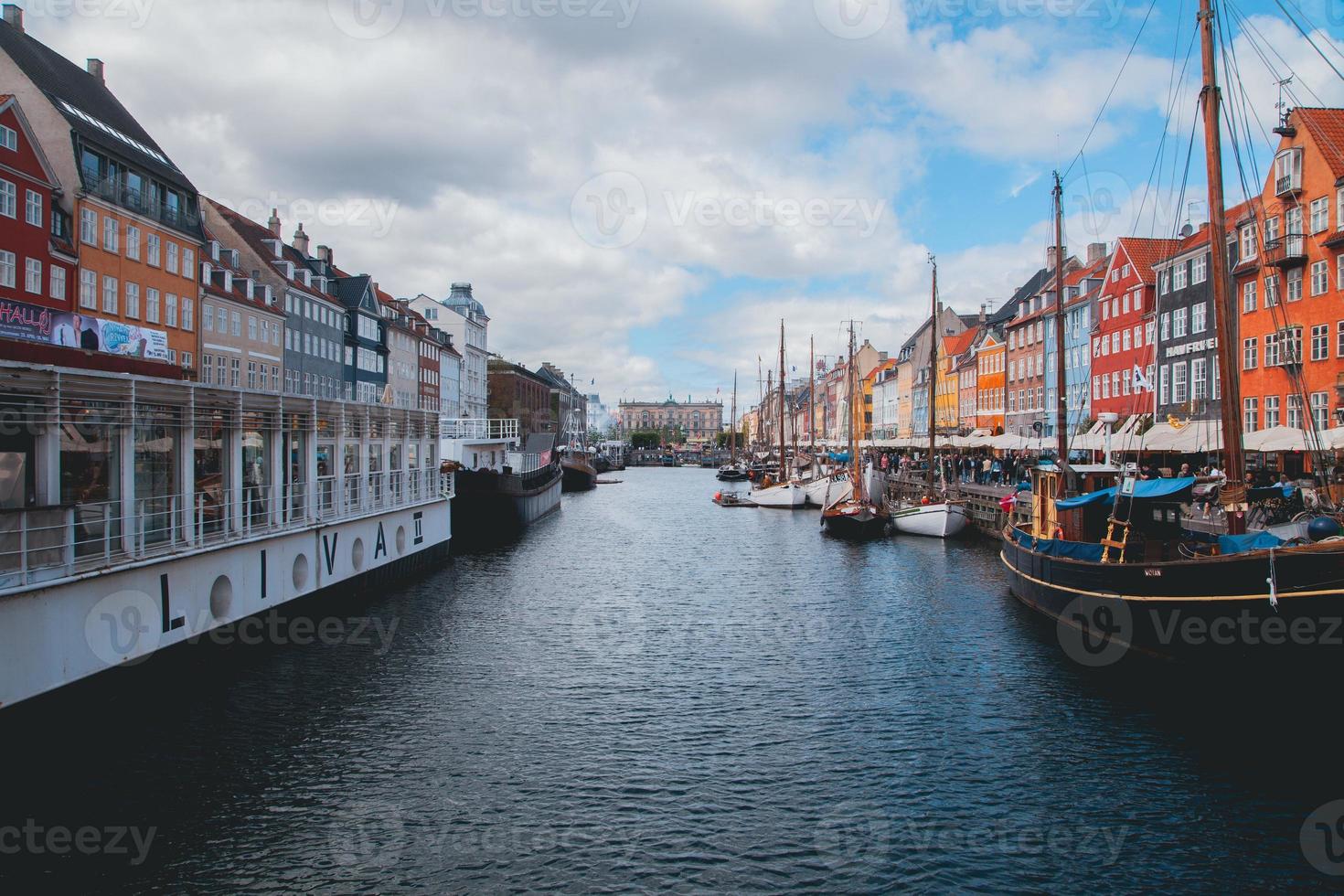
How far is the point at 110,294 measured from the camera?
42.2 m

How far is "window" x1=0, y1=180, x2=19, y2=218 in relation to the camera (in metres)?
34.3

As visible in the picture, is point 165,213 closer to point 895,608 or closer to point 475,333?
point 895,608

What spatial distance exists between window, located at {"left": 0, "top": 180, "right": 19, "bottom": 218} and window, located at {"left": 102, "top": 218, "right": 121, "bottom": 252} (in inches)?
263

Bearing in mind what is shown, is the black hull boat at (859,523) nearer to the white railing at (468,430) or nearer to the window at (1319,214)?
the white railing at (468,430)

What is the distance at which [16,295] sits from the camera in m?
35.7

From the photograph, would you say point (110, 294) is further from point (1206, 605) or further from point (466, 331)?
point (466, 331)

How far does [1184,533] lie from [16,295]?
138ft

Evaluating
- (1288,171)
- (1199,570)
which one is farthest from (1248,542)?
(1288,171)

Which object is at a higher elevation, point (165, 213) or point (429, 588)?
point (165, 213)

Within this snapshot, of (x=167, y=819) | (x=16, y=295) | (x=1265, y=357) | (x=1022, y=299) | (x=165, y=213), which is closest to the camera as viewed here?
(x=167, y=819)

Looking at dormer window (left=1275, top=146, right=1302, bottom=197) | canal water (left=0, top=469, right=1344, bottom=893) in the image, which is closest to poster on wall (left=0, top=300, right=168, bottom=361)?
canal water (left=0, top=469, right=1344, bottom=893)

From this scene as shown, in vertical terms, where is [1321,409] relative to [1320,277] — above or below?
below

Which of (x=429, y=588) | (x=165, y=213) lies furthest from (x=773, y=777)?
(x=165, y=213)

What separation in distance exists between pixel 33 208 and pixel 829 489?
47.8 meters
